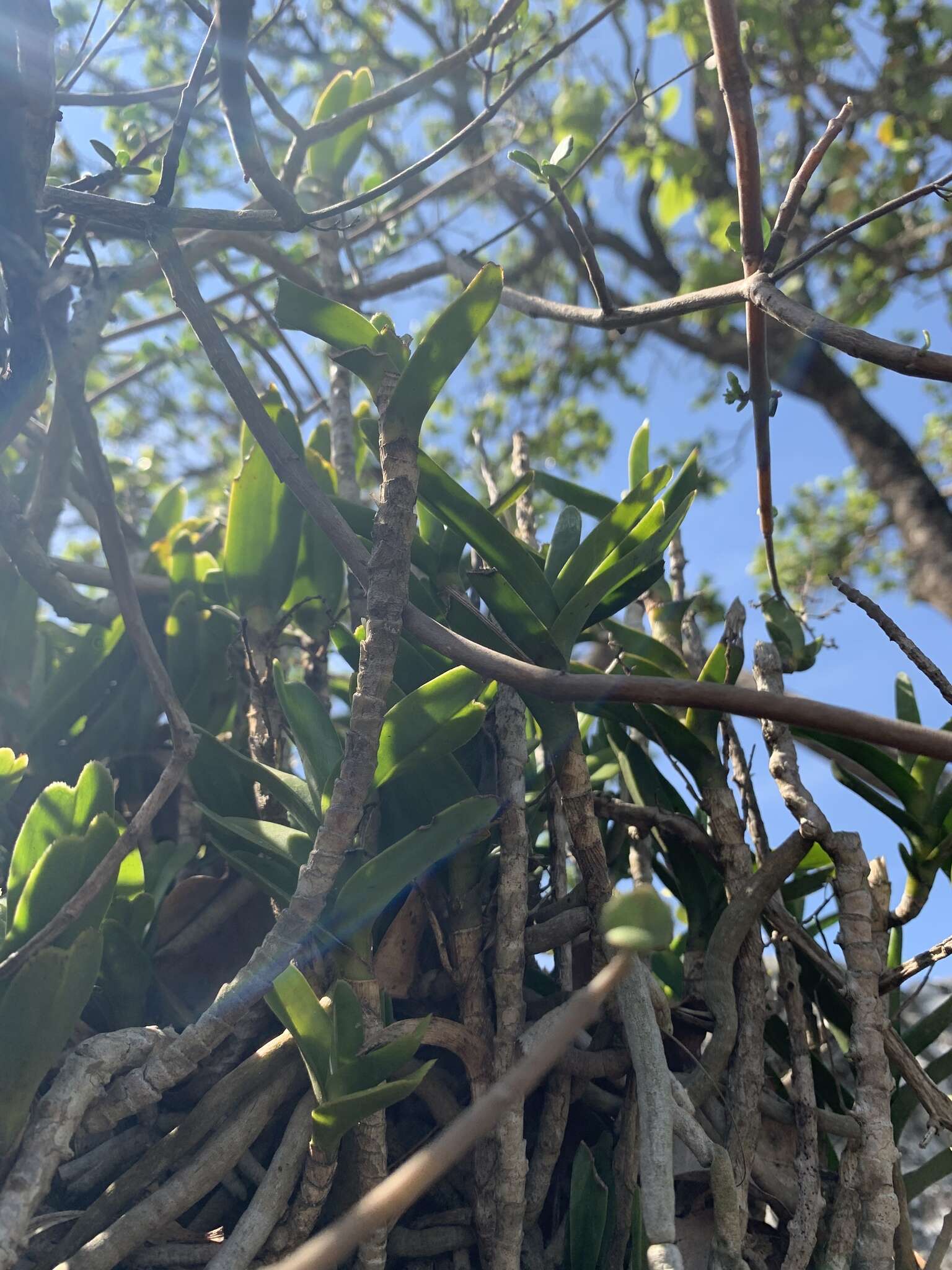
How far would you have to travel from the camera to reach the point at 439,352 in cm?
49

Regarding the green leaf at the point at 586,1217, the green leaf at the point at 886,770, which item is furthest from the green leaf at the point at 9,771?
the green leaf at the point at 886,770

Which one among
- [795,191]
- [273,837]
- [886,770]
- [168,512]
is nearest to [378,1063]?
[273,837]

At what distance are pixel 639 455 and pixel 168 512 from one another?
0.54 metres

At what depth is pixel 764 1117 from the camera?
592 mm

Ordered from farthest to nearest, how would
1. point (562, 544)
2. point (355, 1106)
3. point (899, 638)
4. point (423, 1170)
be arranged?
point (562, 544) < point (899, 638) < point (355, 1106) < point (423, 1170)

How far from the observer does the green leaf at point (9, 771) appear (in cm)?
61

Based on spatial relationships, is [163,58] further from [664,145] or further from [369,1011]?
[369,1011]

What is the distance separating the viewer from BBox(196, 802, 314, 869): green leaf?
0.53 metres

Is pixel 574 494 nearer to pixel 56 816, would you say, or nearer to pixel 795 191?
pixel 795 191

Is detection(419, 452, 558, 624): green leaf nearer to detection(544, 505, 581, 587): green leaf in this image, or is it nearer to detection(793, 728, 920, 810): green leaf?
detection(544, 505, 581, 587): green leaf

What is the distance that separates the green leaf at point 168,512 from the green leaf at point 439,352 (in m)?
0.57

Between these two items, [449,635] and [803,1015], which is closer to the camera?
[449,635]

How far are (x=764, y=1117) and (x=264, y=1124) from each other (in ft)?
1.03

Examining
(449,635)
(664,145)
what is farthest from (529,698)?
(664,145)
